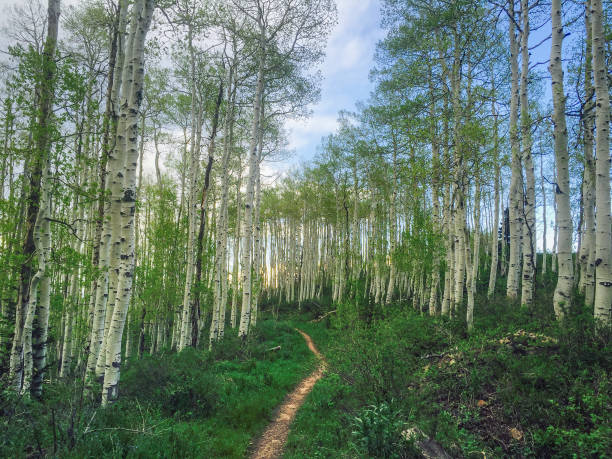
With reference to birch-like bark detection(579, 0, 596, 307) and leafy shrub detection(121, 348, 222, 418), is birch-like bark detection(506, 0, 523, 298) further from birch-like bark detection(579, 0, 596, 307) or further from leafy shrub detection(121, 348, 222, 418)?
leafy shrub detection(121, 348, 222, 418)

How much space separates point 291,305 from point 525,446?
2487 centimetres

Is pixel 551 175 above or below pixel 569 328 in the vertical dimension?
above

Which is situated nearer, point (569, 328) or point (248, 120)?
point (569, 328)

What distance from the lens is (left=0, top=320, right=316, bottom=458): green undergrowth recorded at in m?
3.85

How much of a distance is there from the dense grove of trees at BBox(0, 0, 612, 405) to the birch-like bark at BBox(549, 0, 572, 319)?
4 centimetres

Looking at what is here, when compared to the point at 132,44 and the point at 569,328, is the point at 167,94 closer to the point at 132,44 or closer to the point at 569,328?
the point at 132,44

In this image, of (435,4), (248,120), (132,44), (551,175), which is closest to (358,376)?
(132,44)

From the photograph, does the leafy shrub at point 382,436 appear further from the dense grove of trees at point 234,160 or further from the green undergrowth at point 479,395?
Result: the dense grove of trees at point 234,160

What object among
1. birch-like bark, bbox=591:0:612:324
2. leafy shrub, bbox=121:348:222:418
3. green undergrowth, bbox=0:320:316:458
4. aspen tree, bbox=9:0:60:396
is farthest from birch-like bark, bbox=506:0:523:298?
aspen tree, bbox=9:0:60:396

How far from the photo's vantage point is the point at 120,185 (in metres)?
6.15

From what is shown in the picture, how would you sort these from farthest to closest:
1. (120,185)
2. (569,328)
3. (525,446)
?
1. (120,185)
2. (569,328)
3. (525,446)

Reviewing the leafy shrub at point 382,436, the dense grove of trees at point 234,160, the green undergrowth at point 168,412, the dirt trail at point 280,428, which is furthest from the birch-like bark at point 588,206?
the green undergrowth at point 168,412

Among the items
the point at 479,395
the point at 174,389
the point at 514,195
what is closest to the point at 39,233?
the point at 174,389

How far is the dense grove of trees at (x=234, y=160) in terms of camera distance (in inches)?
244
